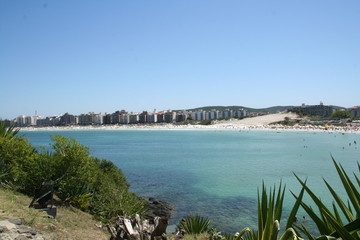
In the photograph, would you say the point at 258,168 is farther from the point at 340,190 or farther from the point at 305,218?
the point at 305,218

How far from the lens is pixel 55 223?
8070mm

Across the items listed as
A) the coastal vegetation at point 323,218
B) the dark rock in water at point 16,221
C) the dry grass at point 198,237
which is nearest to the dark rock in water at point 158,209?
the dry grass at point 198,237

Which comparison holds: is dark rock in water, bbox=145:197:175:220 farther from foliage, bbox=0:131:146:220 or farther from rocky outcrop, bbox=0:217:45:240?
rocky outcrop, bbox=0:217:45:240

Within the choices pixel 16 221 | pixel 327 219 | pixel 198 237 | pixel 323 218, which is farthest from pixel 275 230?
pixel 16 221

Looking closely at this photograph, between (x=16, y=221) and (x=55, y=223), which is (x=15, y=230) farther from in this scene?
(x=55, y=223)

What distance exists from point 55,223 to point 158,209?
881 cm

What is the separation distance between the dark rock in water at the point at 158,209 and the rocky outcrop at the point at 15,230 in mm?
8571

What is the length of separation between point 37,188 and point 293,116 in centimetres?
15920

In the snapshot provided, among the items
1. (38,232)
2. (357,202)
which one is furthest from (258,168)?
(357,202)

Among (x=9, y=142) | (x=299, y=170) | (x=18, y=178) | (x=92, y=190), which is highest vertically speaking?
(x=9, y=142)

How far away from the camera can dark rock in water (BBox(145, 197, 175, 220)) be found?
1529cm

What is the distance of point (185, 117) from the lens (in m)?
197

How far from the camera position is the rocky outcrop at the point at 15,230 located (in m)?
5.65

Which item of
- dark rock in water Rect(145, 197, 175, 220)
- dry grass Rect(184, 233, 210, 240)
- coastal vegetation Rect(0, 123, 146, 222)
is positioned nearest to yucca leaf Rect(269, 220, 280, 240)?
dry grass Rect(184, 233, 210, 240)
